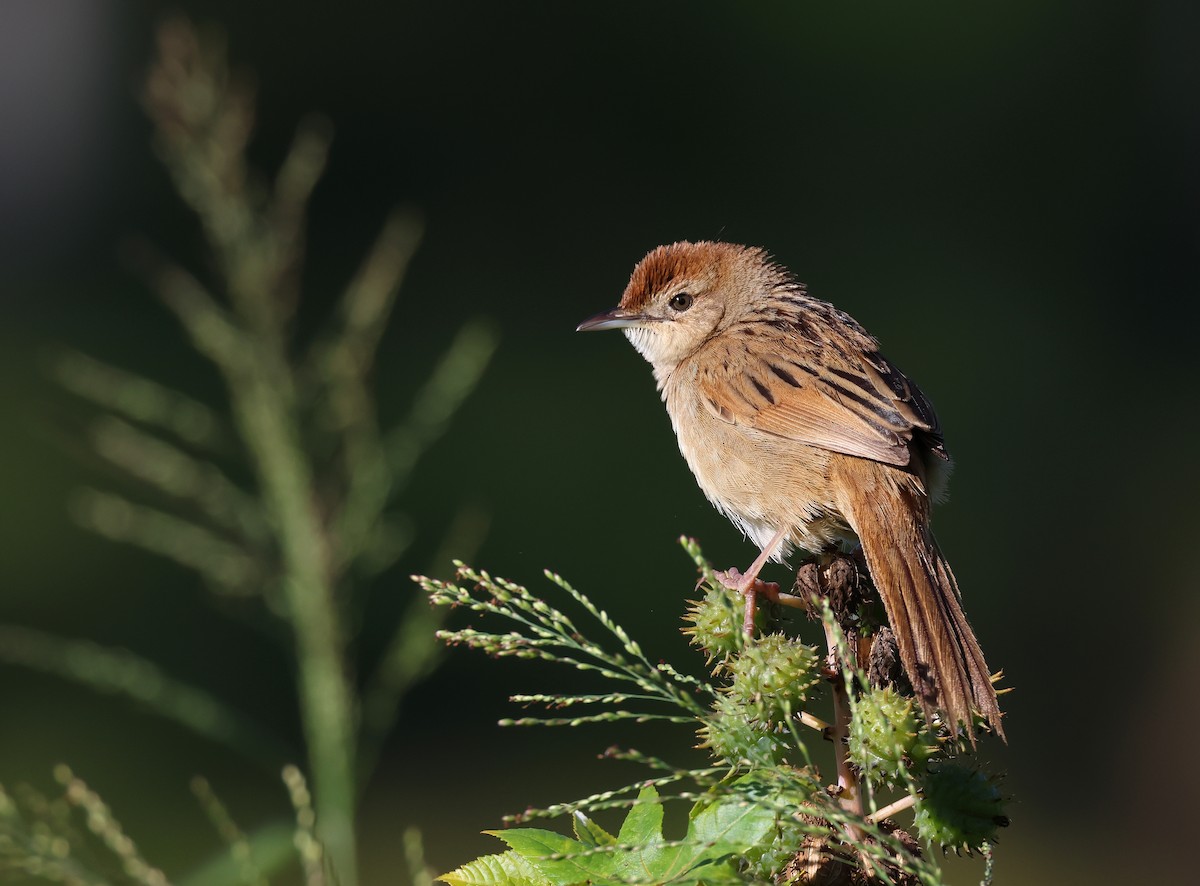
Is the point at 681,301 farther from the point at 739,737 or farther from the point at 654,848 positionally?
the point at 654,848

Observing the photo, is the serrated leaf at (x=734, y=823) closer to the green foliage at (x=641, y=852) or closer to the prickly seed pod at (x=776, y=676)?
the green foliage at (x=641, y=852)

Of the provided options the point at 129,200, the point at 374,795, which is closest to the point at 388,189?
the point at 129,200

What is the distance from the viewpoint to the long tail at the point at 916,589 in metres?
2.03

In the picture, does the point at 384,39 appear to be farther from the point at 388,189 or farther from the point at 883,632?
the point at 883,632

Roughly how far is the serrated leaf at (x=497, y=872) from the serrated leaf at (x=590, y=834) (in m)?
0.07

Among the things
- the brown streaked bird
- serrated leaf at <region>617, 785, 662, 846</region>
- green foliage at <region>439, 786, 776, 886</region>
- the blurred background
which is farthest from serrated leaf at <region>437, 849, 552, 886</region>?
the blurred background

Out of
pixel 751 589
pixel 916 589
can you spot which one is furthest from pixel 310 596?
pixel 916 589

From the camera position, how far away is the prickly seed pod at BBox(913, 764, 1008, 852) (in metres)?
1.71

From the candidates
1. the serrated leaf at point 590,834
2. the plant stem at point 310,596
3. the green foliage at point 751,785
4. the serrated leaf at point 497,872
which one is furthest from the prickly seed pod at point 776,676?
the plant stem at point 310,596

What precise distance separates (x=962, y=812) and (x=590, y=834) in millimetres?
453

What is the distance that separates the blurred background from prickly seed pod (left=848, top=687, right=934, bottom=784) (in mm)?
5022

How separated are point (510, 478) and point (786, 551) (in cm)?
586

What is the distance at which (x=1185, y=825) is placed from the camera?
28.9 ft

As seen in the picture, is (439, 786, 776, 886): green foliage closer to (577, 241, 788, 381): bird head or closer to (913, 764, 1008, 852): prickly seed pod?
(913, 764, 1008, 852): prickly seed pod
